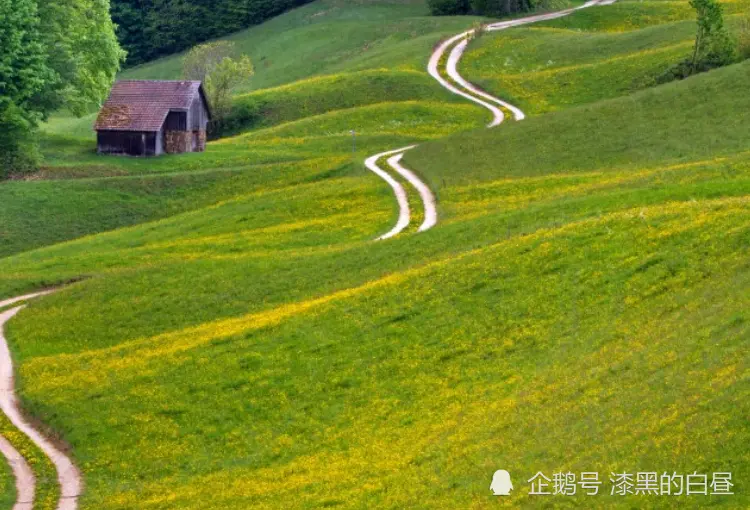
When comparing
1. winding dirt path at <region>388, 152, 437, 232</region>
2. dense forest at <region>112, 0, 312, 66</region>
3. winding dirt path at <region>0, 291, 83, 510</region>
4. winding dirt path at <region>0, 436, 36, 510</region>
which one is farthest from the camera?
dense forest at <region>112, 0, 312, 66</region>

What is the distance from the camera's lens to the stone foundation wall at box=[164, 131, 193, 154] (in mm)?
80000

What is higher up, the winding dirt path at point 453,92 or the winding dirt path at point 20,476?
the winding dirt path at point 453,92

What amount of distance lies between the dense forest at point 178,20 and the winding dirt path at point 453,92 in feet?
123

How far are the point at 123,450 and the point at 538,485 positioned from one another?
1468 centimetres

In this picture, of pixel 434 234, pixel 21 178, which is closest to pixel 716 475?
pixel 434 234

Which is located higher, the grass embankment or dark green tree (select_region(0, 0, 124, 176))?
dark green tree (select_region(0, 0, 124, 176))

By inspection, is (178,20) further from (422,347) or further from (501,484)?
(501,484)

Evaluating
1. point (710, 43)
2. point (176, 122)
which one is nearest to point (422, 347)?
point (176, 122)

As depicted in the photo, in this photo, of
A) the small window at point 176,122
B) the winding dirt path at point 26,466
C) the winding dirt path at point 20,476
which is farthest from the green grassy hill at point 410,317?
the small window at point 176,122

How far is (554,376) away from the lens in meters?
31.6

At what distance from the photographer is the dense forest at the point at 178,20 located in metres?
141

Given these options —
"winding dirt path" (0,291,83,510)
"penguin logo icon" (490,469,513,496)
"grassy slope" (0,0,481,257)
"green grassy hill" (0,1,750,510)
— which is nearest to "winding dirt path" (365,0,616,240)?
"green grassy hill" (0,1,750,510)

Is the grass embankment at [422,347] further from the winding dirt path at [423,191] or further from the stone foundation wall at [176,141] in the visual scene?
the stone foundation wall at [176,141]

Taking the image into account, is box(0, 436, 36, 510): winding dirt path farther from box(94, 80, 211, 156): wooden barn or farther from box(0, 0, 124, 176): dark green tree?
box(94, 80, 211, 156): wooden barn
